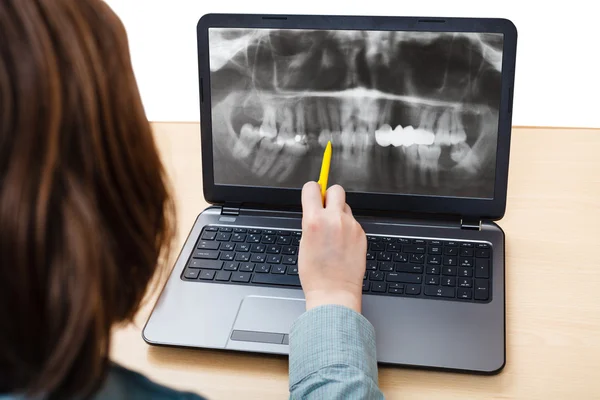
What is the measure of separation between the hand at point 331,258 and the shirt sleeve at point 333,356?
20 millimetres

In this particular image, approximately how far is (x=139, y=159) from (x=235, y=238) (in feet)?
1.11

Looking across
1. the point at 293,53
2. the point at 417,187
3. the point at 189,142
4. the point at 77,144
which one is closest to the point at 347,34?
the point at 293,53

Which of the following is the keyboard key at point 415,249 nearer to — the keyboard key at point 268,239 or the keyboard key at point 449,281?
the keyboard key at point 449,281

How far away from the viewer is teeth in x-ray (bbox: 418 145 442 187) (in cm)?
82

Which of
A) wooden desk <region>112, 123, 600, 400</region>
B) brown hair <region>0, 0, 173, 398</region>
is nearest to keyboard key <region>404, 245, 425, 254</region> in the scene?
wooden desk <region>112, 123, 600, 400</region>

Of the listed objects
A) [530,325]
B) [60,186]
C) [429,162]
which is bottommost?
[530,325]

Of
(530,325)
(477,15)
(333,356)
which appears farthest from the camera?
(477,15)

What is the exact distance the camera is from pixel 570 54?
1.00 metres

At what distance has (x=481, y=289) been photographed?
28.0 inches

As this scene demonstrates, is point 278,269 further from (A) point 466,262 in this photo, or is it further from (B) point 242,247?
(A) point 466,262

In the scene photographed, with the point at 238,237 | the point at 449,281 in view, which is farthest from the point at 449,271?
the point at 238,237

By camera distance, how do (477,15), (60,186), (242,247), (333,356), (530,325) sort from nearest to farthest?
1. (60,186)
2. (333,356)
3. (530,325)
4. (242,247)
5. (477,15)

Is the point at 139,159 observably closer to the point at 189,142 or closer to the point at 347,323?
the point at 347,323

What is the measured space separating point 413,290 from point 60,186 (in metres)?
0.43
